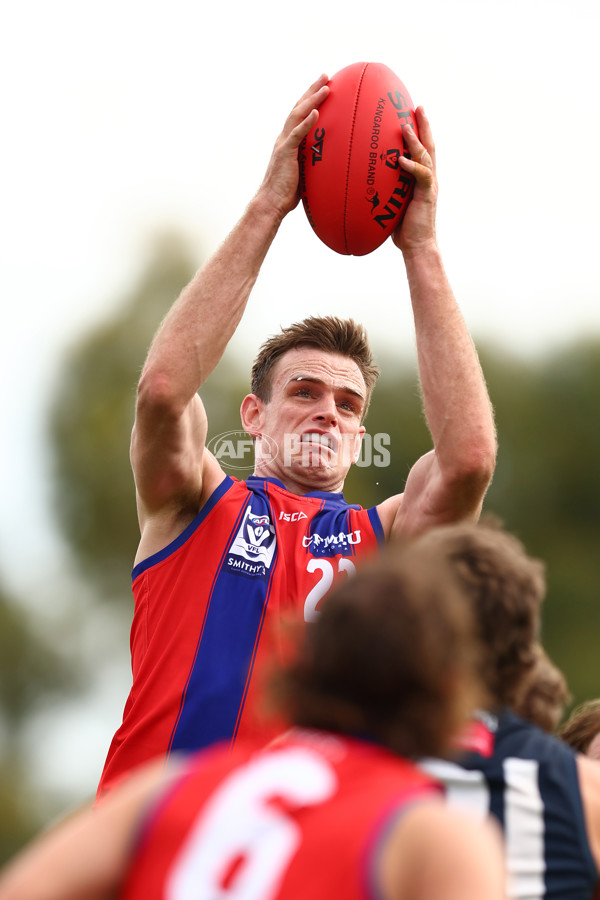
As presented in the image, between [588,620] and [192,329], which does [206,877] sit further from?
[588,620]

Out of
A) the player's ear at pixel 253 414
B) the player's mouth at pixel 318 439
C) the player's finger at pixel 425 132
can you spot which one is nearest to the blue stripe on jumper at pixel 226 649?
the player's mouth at pixel 318 439

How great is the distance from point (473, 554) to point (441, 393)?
188cm

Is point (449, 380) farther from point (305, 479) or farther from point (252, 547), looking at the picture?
point (252, 547)

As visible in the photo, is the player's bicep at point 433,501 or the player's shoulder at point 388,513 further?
the player's shoulder at point 388,513

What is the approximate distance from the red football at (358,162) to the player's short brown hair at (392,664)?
2647mm

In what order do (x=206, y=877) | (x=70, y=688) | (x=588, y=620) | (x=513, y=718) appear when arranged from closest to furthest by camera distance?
(x=206, y=877) → (x=513, y=718) → (x=588, y=620) → (x=70, y=688)

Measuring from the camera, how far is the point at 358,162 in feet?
14.2

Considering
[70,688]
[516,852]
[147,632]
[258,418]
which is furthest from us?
[70,688]

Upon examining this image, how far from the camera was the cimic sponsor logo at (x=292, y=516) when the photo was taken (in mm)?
4465

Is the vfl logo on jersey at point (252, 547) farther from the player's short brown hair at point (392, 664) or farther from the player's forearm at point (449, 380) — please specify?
the player's short brown hair at point (392, 664)

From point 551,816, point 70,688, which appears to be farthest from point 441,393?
point 70,688

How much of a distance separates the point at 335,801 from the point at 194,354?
2583 mm

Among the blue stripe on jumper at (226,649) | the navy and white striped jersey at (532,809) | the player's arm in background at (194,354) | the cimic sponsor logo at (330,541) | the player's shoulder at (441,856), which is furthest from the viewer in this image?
the cimic sponsor logo at (330,541)

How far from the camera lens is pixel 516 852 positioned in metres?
2.31
